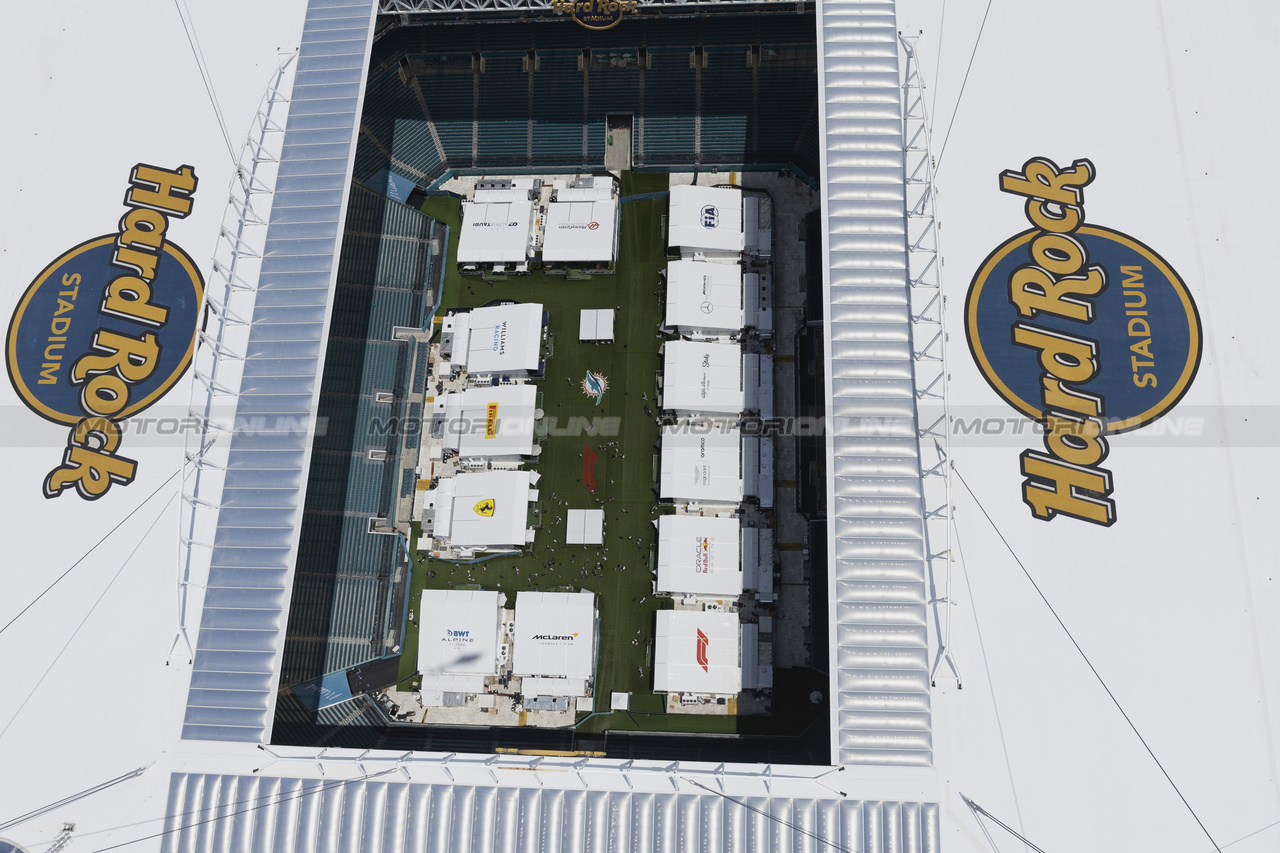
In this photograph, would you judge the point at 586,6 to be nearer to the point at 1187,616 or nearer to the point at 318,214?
the point at 318,214

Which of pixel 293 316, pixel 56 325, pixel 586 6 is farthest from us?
pixel 586 6

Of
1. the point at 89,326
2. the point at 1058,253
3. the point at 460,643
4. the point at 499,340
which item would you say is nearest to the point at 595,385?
the point at 499,340

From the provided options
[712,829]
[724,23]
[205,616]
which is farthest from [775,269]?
[205,616]

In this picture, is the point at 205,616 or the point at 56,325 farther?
the point at 56,325

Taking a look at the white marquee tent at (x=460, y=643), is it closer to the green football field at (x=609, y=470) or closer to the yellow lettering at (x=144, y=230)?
the green football field at (x=609, y=470)

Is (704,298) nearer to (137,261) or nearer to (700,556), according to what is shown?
(700,556)

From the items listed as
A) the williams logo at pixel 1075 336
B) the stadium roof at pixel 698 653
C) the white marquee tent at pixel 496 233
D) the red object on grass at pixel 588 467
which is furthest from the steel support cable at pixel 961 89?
the stadium roof at pixel 698 653
